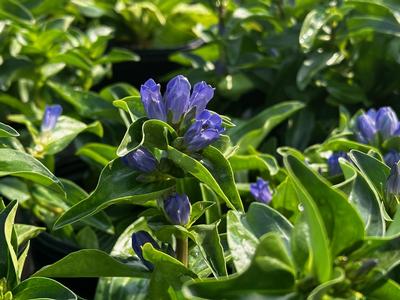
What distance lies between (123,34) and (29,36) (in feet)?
2.45

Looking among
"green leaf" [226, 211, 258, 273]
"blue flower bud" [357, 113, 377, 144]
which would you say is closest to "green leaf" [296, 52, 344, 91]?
"blue flower bud" [357, 113, 377, 144]

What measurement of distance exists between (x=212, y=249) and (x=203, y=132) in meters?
0.14

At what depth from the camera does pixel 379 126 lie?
1280 mm

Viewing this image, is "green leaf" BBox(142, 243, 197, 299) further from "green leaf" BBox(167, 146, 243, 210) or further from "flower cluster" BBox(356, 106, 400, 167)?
"flower cluster" BBox(356, 106, 400, 167)

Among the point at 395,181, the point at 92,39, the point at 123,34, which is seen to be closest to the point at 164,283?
the point at 395,181

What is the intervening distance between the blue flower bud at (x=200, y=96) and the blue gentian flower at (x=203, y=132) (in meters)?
0.02

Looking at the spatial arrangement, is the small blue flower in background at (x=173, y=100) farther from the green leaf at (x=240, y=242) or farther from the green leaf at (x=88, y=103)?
the green leaf at (x=88, y=103)

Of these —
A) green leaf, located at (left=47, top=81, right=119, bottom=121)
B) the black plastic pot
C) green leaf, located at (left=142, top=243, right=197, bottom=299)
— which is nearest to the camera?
green leaf, located at (left=142, top=243, right=197, bottom=299)

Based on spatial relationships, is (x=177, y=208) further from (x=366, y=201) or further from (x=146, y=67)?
(x=146, y=67)

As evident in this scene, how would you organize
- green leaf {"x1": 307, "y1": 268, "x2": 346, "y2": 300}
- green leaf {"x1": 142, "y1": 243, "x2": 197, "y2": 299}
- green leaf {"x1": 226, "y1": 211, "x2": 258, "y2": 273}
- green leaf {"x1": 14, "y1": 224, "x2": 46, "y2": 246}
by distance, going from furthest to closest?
1. green leaf {"x1": 14, "y1": 224, "x2": 46, "y2": 246}
2. green leaf {"x1": 142, "y1": 243, "x2": 197, "y2": 299}
3. green leaf {"x1": 226, "y1": 211, "x2": 258, "y2": 273}
4. green leaf {"x1": 307, "y1": 268, "x2": 346, "y2": 300}

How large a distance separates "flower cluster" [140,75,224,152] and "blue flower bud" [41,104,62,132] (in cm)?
51

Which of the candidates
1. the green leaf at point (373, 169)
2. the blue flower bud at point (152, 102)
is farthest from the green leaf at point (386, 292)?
the blue flower bud at point (152, 102)

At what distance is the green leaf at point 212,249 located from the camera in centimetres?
93

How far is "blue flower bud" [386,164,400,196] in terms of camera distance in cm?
95
